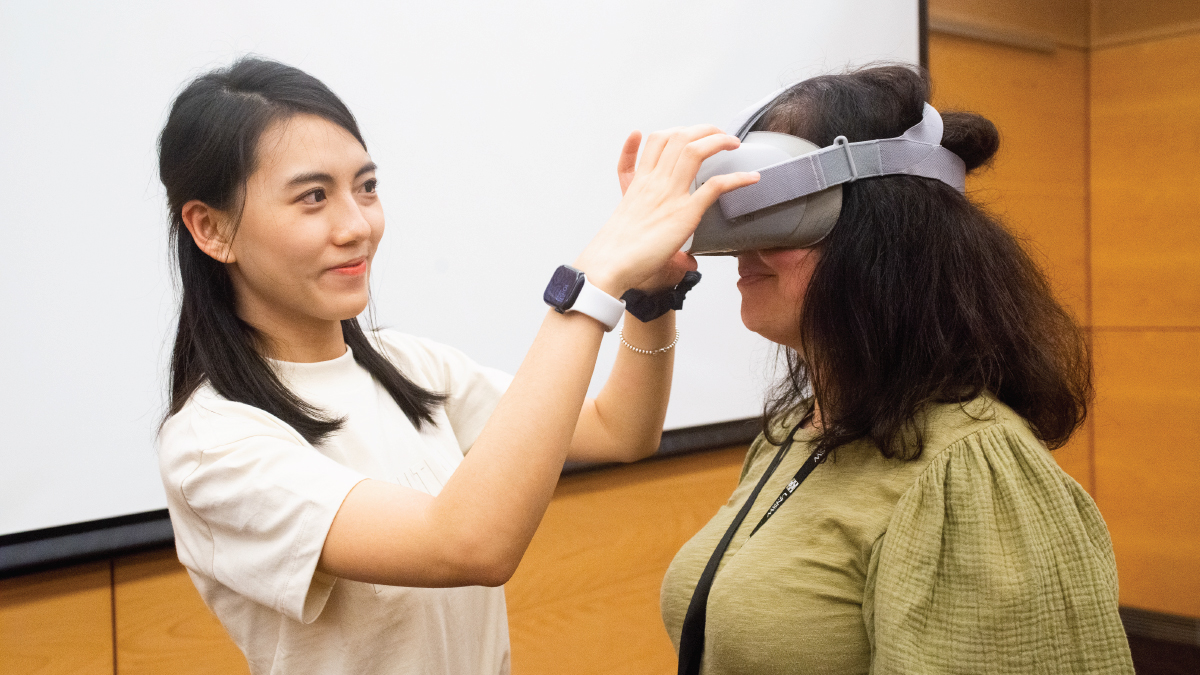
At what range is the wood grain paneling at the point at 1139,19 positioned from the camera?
3.13 m

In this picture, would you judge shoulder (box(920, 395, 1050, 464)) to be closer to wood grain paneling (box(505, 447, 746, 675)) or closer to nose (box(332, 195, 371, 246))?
nose (box(332, 195, 371, 246))

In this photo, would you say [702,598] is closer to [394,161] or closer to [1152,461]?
[394,161]

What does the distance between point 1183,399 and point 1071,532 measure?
2828mm

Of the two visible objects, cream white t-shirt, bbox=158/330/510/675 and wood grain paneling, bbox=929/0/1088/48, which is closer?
cream white t-shirt, bbox=158/330/510/675

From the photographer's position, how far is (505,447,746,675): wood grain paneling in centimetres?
211

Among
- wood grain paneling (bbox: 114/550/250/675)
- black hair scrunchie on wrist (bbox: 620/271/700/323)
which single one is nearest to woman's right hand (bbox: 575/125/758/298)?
black hair scrunchie on wrist (bbox: 620/271/700/323)

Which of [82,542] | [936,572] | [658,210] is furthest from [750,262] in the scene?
[82,542]

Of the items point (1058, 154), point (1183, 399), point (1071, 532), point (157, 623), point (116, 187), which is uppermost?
point (116, 187)

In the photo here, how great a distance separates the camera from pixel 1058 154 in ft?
10.9

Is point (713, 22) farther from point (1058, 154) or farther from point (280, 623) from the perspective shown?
point (280, 623)

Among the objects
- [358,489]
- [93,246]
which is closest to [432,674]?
[358,489]

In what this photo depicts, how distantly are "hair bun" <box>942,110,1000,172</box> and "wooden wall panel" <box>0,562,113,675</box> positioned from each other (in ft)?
5.24

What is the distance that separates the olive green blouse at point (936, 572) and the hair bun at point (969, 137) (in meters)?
0.32

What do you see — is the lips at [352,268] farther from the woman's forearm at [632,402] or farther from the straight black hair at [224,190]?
the woman's forearm at [632,402]
